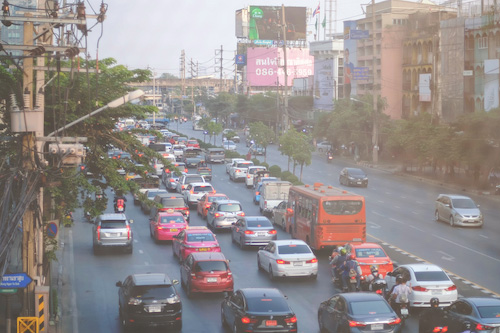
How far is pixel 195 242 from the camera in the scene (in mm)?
30406

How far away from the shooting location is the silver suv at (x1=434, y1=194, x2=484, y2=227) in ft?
132

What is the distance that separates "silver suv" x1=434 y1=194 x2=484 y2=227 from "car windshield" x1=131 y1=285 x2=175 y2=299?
23207 millimetres

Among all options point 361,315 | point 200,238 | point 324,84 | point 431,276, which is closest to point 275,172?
point 200,238

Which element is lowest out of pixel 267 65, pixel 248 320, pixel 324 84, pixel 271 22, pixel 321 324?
pixel 321 324

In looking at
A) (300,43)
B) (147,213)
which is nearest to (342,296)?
(147,213)

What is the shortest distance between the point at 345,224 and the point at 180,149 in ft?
181

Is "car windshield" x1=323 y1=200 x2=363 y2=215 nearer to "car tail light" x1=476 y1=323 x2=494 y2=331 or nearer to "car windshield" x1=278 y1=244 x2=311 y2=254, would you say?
"car windshield" x1=278 y1=244 x2=311 y2=254

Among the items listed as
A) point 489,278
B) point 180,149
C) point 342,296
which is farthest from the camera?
point 180,149

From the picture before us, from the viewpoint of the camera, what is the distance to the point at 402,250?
3325 centimetres

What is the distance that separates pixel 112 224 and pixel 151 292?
13253 millimetres

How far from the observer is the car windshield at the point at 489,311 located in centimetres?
1789

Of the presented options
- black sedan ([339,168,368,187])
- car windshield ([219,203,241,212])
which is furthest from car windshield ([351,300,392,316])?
black sedan ([339,168,368,187])

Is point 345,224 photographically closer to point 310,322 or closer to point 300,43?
point 310,322

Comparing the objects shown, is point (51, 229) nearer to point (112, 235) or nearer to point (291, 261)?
point (291, 261)
